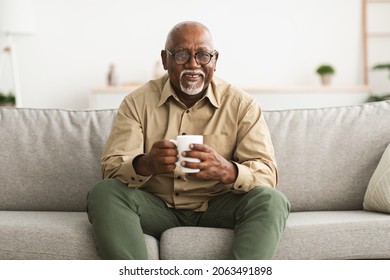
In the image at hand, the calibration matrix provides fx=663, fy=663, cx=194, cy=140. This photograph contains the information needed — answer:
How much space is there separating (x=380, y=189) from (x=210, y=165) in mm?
802

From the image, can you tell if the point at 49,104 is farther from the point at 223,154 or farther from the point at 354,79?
the point at 223,154

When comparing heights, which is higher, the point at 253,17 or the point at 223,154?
the point at 253,17

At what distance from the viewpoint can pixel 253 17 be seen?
6004 mm

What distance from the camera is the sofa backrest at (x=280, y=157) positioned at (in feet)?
9.03

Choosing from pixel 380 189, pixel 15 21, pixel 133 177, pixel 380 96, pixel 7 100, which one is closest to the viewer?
pixel 133 177

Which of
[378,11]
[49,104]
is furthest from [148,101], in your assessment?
[378,11]

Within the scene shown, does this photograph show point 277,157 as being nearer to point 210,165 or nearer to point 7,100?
point 210,165

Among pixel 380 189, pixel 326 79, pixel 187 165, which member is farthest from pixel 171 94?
pixel 326 79

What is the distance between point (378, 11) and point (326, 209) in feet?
12.4

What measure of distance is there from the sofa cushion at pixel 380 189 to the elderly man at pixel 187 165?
1.51ft

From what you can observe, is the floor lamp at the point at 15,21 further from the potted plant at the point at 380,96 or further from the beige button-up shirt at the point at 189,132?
the beige button-up shirt at the point at 189,132

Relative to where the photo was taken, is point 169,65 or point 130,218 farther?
point 169,65

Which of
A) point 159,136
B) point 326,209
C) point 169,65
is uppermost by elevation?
point 169,65

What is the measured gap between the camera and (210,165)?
2.15 metres
